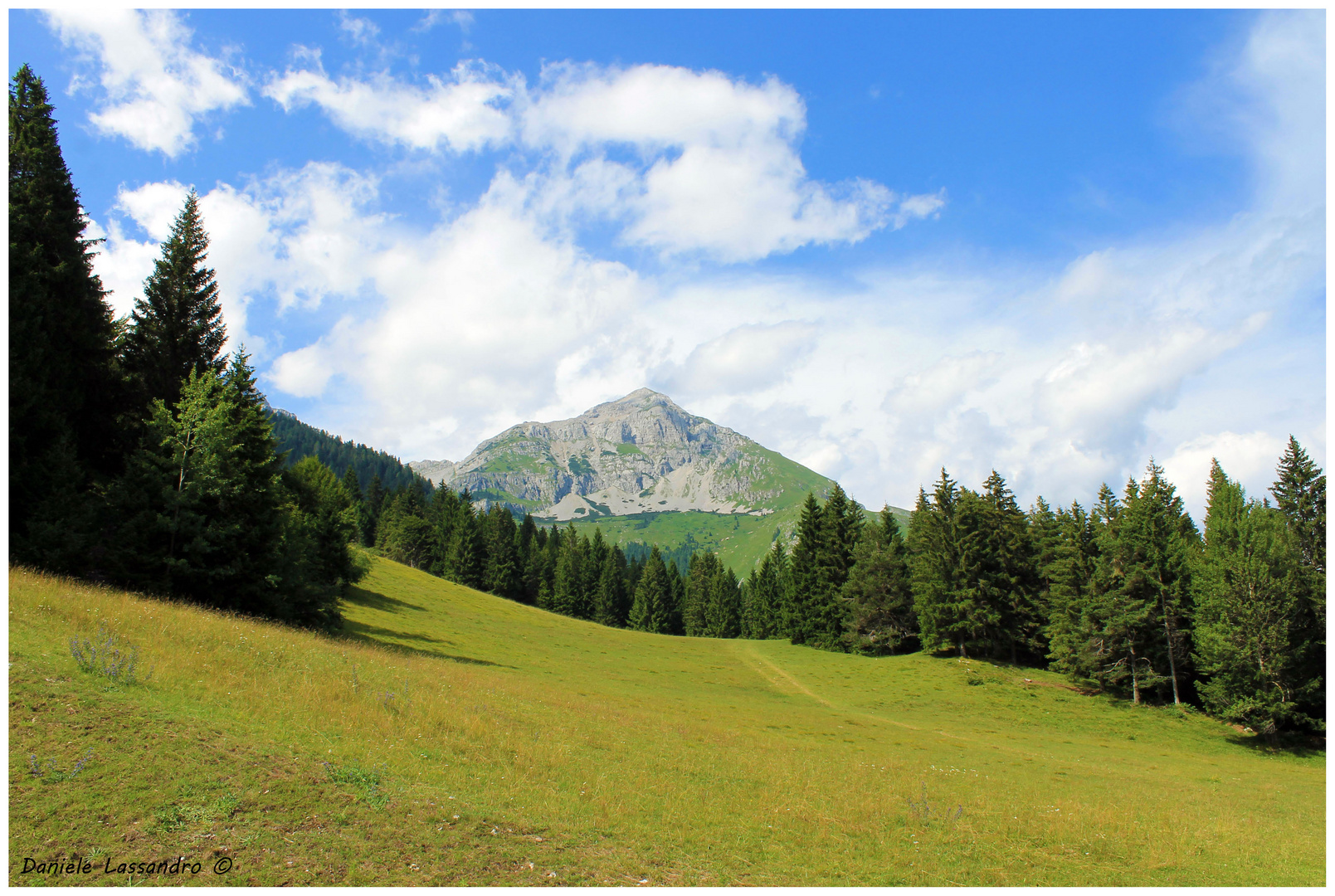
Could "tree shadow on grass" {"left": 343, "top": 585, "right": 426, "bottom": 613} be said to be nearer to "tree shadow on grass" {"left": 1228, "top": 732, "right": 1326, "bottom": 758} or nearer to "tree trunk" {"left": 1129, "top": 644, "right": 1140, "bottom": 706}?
"tree trunk" {"left": 1129, "top": 644, "right": 1140, "bottom": 706}

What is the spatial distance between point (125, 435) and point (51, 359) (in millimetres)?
6001

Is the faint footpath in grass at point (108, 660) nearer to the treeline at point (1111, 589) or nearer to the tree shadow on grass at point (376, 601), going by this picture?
the tree shadow on grass at point (376, 601)

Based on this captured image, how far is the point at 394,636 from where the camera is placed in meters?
38.5

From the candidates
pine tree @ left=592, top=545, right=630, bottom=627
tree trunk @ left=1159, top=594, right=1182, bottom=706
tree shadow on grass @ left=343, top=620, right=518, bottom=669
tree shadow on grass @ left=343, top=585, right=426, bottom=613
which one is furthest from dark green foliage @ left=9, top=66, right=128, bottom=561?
pine tree @ left=592, top=545, right=630, bottom=627

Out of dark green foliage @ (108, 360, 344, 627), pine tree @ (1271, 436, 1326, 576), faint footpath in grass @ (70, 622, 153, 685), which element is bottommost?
faint footpath in grass @ (70, 622, 153, 685)

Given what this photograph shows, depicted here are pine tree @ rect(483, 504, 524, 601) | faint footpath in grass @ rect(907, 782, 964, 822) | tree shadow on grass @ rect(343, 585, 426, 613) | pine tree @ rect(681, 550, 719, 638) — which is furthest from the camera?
pine tree @ rect(681, 550, 719, 638)

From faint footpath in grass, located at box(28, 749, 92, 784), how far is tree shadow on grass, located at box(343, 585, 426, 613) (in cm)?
4357

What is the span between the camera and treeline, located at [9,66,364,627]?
25250 mm

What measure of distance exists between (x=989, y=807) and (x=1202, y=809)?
28.1 feet

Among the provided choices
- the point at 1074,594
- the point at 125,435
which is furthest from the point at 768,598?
the point at 125,435

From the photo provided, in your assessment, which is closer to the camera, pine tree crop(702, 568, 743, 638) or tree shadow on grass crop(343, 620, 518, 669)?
tree shadow on grass crop(343, 620, 518, 669)

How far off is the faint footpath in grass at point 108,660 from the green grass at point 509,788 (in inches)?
9.8

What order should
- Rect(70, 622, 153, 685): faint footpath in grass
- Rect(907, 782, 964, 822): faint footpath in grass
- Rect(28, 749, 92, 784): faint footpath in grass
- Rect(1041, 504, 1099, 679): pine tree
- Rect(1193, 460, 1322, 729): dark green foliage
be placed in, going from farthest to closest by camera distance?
Rect(1041, 504, 1099, 679): pine tree < Rect(1193, 460, 1322, 729): dark green foliage < Rect(907, 782, 964, 822): faint footpath in grass < Rect(70, 622, 153, 685): faint footpath in grass < Rect(28, 749, 92, 784): faint footpath in grass

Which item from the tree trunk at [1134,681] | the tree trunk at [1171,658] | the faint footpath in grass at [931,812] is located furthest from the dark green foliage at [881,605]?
the faint footpath in grass at [931,812]
